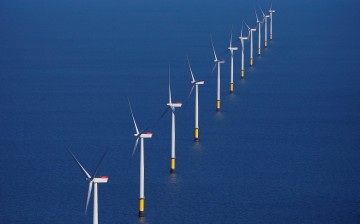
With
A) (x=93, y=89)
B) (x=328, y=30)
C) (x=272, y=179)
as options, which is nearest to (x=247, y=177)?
(x=272, y=179)

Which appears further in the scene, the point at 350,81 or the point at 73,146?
the point at 350,81

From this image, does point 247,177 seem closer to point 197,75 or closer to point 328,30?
point 197,75

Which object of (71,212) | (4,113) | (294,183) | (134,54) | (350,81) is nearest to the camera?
(71,212)

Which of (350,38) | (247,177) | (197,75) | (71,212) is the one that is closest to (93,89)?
(197,75)

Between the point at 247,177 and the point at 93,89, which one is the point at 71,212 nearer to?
the point at 247,177

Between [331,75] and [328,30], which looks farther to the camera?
[328,30]

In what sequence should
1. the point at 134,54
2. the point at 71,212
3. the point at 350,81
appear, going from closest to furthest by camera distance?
the point at 71,212, the point at 350,81, the point at 134,54
